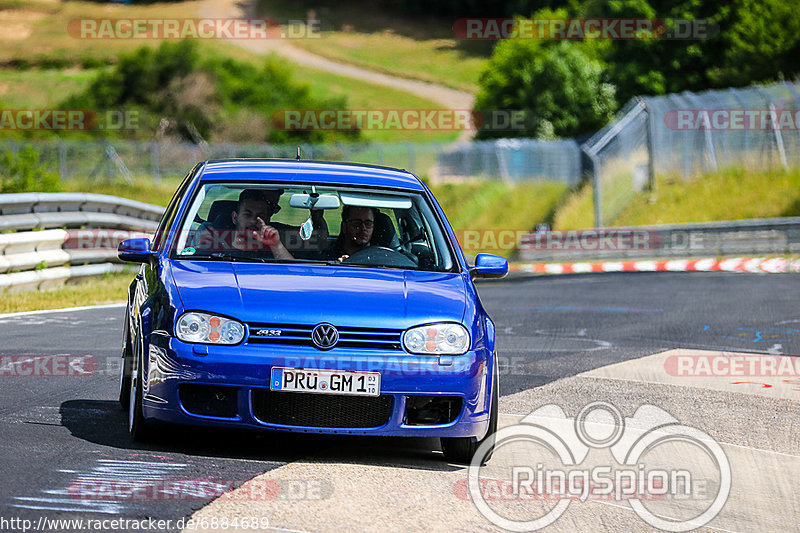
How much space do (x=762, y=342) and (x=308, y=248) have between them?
6.53 m

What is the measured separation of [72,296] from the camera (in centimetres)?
1579

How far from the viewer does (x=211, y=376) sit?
6309 mm

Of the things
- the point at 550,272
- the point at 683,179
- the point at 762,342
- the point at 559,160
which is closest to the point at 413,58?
the point at 559,160

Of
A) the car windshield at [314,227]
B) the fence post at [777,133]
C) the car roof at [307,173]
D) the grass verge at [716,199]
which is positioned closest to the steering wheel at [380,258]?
the car windshield at [314,227]

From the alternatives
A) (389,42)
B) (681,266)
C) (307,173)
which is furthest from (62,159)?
(389,42)

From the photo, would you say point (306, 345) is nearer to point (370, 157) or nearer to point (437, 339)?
point (437, 339)

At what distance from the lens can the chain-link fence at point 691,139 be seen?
103 ft

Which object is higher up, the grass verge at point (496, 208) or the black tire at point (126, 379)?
the black tire at point (126, 379)

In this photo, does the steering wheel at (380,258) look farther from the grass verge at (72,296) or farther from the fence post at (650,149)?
the fence post at (650,149)

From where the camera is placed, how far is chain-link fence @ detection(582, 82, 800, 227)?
3148 cm

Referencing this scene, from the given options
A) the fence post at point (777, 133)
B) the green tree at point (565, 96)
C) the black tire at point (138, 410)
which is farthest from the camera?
the green tree at point (565, 96)

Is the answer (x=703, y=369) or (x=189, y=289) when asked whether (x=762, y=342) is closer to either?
(x=703, y=369)

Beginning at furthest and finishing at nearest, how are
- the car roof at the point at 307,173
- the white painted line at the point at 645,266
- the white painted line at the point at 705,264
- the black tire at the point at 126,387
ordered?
the white painted line at the point at 645,266 → the white painted line at the point at 705,264 → the car roof at the point at 307,173 → the black tire at the point at 126,387

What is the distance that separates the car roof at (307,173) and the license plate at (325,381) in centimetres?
183
